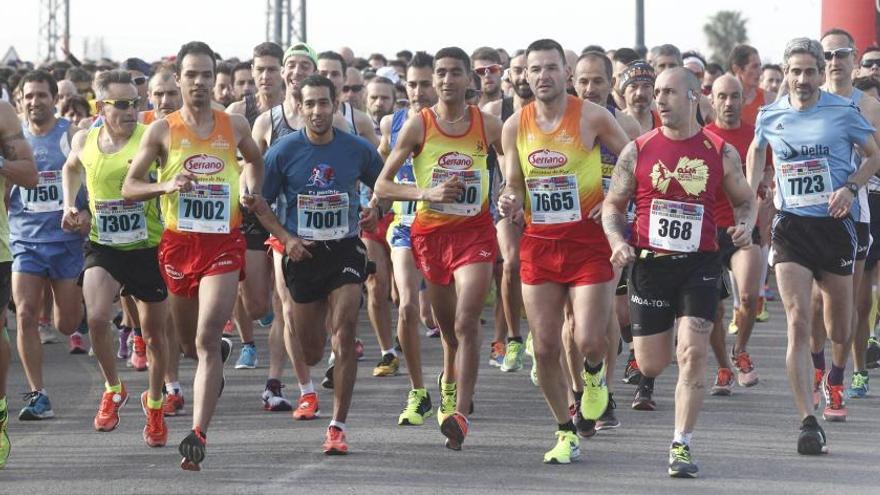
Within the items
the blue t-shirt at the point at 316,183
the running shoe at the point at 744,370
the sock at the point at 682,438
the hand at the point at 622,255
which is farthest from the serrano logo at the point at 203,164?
the running shoe at the point at 744,370

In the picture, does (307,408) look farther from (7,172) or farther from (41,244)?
(7,172)

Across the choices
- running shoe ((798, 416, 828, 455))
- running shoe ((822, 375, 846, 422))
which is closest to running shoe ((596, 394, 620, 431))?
running shoe ((798, 416, 828, 455))

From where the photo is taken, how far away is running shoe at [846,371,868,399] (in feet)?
37.0

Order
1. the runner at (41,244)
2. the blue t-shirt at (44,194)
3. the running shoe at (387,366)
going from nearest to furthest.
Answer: the runner at (41,244)
the blue t-shirt at (44,194)
the running shoe at (387,366)

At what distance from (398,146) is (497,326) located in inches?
142

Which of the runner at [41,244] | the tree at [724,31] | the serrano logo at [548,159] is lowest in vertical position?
the runner at [41,244]

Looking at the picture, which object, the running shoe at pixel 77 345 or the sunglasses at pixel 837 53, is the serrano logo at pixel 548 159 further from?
the running shoe at pixel 77 345

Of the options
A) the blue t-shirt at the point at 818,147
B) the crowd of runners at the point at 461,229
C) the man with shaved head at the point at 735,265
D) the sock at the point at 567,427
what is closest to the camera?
the crowd of runners at the point at 461,229

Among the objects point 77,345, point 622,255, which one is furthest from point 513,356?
point 622,255

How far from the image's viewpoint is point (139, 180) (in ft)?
30.4

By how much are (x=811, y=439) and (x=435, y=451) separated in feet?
6.44

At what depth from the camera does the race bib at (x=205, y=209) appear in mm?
9148

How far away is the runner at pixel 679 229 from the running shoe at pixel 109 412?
331cm

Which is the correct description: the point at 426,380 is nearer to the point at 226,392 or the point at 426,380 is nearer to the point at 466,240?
the point at 226,392
